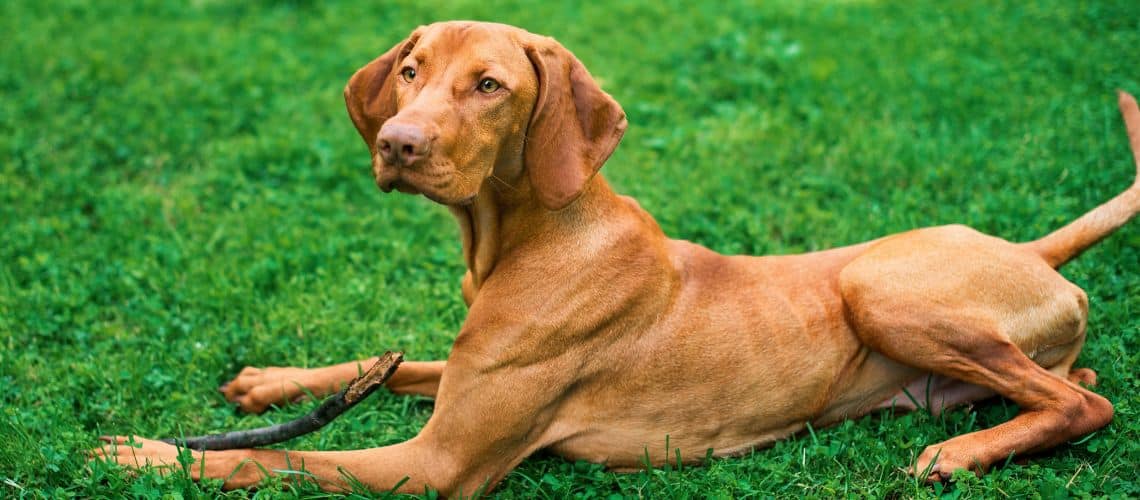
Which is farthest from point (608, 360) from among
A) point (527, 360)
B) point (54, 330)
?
point (54, 330)

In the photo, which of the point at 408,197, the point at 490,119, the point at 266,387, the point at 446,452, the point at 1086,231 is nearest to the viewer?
the point at 490,119

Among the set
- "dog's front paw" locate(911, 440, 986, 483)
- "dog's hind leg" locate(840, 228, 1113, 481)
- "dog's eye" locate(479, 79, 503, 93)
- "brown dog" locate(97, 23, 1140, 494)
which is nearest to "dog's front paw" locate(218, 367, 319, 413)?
"brown dog" locate(97, 23, 1140, 494)

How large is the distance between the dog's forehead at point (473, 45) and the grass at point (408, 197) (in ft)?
5.58

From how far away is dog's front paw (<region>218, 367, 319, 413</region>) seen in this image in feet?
15.8

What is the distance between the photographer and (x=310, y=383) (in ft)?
16.0

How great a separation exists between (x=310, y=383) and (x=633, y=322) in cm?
164

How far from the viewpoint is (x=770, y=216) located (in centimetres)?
637

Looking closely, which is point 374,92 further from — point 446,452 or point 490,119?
point 446,452

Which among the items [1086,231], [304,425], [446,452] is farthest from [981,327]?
[304,425]

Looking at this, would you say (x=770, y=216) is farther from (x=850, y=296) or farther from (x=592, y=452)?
(x=592, y=452)

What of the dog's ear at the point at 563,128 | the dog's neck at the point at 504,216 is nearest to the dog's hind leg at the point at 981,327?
the dog's neck at the point at 504,216

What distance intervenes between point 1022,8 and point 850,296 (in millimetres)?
5646

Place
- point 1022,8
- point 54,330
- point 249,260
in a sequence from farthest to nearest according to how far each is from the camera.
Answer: point 1022,8 → point 249,260 → point 54,330

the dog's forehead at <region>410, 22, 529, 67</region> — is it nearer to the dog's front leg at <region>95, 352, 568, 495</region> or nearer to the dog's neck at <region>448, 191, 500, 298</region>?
the dog's neck at <region>448, 191, 500, 298</region>
